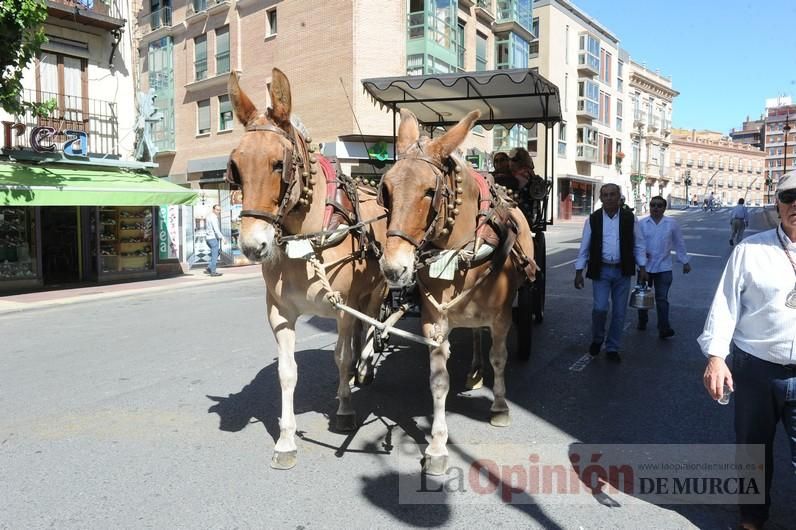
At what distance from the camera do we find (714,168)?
93.5 metres

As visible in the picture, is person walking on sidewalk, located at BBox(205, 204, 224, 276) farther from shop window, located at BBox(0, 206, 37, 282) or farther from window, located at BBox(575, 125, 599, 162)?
window, located at BBox(575, 125, 599, 162)

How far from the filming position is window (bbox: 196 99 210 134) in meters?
29.2

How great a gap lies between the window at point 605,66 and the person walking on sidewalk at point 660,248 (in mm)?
43644

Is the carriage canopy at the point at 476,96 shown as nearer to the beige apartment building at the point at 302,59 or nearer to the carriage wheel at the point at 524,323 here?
the carriage wheel at the point at 524,323

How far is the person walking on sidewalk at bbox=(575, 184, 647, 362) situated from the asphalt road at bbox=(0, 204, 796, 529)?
0.34 meters

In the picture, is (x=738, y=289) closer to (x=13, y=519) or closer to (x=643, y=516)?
(x=643, y=516)

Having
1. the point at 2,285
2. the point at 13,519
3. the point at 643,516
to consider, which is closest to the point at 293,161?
the point at 13,519

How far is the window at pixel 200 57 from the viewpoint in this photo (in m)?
29.1

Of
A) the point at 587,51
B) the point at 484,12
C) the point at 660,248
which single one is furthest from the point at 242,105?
the point at 587,51

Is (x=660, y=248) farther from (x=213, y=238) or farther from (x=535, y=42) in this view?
(x=535, y=42)

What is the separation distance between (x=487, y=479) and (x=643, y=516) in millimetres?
909

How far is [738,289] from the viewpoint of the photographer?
9.20 ft

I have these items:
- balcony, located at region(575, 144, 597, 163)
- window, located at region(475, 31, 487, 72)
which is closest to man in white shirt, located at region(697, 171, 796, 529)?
window, located at region(475, 31, 487, 72)

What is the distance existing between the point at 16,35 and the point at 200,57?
825 inches
